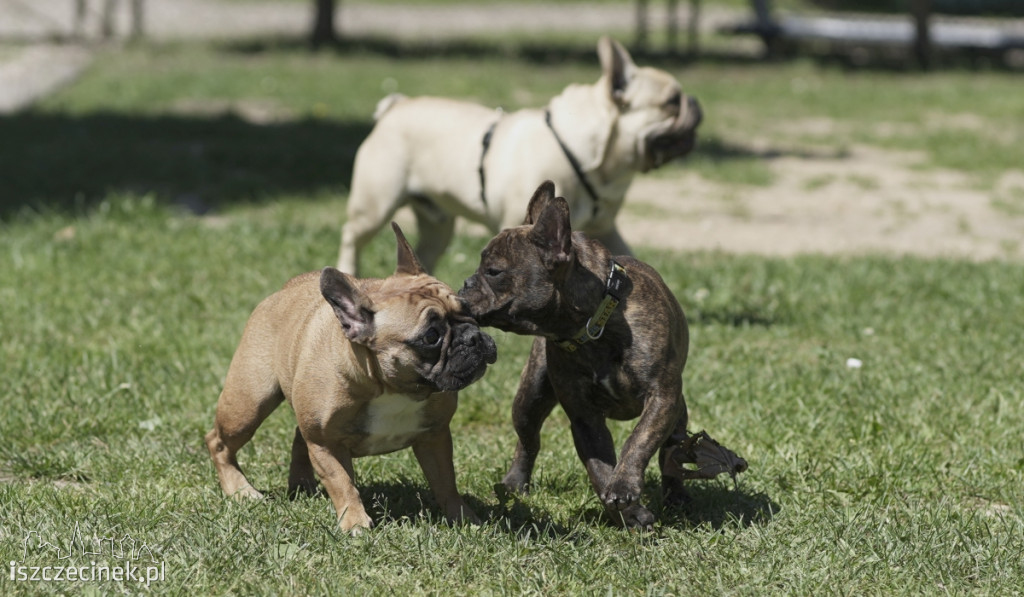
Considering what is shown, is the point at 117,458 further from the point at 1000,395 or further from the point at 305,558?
the point at 1000,395

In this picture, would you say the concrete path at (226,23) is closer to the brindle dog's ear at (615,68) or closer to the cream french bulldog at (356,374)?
the brindle dog's ear at (615,68)

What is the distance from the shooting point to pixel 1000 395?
6.03m

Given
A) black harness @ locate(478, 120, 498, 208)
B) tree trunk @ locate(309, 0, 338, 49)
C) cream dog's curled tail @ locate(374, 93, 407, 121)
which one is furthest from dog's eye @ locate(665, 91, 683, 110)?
→ tree trunk @ locate(309, 0, 338, 49)

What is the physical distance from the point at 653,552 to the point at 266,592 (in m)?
1.29

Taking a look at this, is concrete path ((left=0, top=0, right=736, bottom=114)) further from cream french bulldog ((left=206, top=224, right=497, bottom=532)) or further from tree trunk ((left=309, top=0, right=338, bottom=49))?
cream french bulldog ((left=206, top=224, right=497, bottom=532))

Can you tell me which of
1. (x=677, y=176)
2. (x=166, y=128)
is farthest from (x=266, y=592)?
(x=166, y=128)

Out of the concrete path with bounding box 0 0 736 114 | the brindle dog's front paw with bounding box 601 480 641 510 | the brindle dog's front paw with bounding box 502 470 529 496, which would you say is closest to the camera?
the brindle dog's front paw with bounding box 601 480 641 510

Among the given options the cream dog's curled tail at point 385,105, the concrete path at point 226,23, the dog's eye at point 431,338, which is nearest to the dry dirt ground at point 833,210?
the concrete path at point 226,23

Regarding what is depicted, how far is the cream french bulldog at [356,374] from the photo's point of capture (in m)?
4.11

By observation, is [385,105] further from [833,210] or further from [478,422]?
[833,210]

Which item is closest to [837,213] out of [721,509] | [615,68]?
[615,68]

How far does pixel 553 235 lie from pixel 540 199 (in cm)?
35

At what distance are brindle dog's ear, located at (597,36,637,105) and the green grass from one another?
4.72ft

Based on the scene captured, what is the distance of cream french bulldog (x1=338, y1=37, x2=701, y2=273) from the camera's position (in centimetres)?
711
